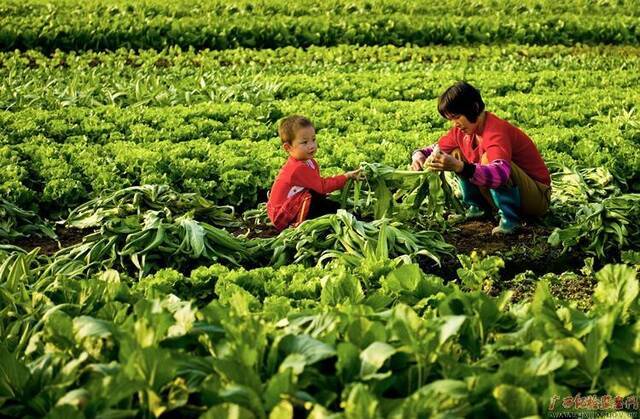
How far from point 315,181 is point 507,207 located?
139 cm

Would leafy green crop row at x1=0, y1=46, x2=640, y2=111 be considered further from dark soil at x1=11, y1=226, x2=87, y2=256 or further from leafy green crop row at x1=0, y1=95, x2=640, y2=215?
dark soil at x1=11, y1=226, x2=87, y2=256

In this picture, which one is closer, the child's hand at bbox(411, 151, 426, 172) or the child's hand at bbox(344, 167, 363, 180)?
the child's hand at bbox(344, 167, 363, 180)

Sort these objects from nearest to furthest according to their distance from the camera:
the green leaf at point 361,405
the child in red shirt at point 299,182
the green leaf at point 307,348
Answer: the green leaf at point 361,405
the green leaf at point 307,348
the child in red shirt at point 299,182

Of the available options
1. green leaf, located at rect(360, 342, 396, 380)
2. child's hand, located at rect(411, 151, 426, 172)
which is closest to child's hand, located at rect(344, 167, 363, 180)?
child's hand, located at rect(411, 151, 426, 172)

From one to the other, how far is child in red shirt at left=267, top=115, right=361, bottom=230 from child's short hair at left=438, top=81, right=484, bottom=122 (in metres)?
0.76

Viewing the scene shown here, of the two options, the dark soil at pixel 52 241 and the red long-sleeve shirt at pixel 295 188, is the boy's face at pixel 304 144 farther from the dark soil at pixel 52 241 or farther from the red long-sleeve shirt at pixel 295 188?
the dark soil at pixel 52 241

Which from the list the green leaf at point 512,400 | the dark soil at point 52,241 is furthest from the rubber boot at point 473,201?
the green leaf at point 512,400

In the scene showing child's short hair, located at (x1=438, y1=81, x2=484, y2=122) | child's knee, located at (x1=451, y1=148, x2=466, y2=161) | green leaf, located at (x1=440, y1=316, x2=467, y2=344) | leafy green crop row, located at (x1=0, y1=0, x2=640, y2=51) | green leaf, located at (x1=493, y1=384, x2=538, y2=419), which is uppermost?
child's short hair, located at (x1=438, y1=81, x2=484, y2=122)

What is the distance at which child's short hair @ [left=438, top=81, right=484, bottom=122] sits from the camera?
709 centimetres

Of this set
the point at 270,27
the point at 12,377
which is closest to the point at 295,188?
the point at 12,377

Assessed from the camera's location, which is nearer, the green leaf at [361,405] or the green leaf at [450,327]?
the green leaf at [361,405]

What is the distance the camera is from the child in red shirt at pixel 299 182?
23.7 feet

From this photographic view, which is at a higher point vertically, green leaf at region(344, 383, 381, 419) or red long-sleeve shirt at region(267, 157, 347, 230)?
green leaf at region(344, 383, 381, 419)

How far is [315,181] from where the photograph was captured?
731 cm
